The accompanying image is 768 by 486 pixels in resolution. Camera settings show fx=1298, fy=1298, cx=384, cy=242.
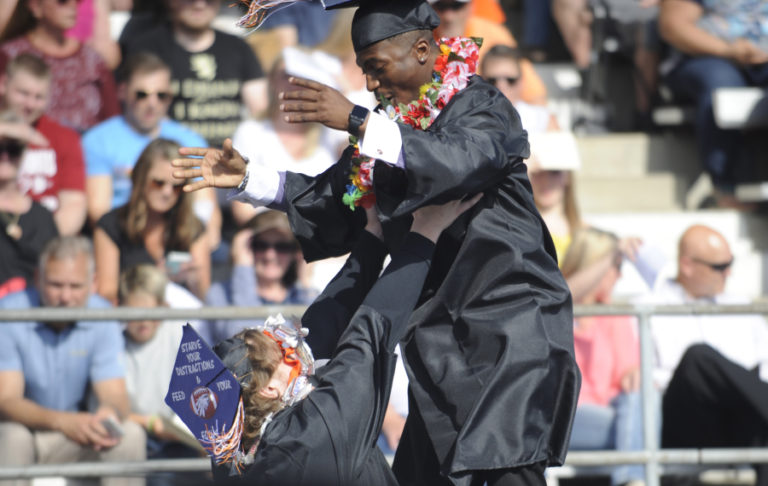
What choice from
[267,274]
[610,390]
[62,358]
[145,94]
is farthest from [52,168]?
[610,390]

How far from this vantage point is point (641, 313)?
491 cm

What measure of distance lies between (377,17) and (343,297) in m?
0.74

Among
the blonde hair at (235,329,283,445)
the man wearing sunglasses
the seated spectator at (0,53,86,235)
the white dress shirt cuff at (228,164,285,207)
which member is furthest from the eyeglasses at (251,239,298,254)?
the blonde hair at (235,329,283,445)

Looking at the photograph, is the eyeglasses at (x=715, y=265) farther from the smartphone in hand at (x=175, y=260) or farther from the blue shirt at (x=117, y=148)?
the blue shirt at (x=117, y=148)

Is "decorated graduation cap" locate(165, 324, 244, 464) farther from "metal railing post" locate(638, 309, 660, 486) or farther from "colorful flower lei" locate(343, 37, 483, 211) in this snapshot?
"metal railing post" locate(638, 309, 660, 486)

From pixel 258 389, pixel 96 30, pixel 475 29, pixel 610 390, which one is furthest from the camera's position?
pixel 475 29

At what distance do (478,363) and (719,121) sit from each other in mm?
4110

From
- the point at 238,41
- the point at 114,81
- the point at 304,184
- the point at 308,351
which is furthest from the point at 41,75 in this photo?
the point at 308,351

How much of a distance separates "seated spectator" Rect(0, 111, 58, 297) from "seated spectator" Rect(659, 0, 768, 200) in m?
3.56

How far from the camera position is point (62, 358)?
16.2ft

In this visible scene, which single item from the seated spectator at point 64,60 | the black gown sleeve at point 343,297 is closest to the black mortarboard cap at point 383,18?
the black gown sleeve at point 343,297

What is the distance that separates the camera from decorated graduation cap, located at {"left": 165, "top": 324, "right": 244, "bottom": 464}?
304cm

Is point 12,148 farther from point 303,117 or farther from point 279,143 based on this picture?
point 303,117

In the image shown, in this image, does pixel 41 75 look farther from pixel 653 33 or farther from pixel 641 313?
pixel 653 33
